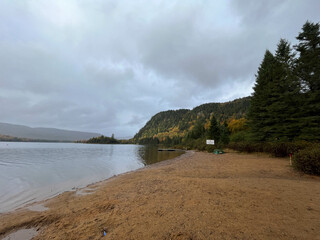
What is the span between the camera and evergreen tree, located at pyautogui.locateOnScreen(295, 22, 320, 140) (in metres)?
16.1

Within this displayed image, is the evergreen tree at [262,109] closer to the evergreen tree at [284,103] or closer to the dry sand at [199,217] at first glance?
the evergreen tree at [284,103]

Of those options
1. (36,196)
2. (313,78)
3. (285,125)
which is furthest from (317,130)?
(36,196)

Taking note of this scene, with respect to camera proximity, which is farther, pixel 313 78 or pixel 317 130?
pixel 313 78

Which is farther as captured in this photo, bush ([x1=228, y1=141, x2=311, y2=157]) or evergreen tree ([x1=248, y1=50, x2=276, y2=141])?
evergreen tree ([x1=248, y1=50, x2=276, y2=141])

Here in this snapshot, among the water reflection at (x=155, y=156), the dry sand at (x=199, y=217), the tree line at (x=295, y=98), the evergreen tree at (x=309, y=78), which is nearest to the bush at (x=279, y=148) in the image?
the tree line at (x=295, y=98)

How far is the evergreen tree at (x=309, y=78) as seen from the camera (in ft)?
53.0

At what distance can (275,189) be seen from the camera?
5762 mm

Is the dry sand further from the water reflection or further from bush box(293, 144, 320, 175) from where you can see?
the water reflection

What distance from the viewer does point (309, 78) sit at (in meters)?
17.2

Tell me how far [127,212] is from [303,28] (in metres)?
28.9

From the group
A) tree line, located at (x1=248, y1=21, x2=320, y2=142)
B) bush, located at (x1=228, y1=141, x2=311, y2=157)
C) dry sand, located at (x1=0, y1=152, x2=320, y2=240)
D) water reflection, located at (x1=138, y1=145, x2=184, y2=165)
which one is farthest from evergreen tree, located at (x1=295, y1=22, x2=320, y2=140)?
water reflection, located at (x1=138, y1=145, x2=184, y2=165)

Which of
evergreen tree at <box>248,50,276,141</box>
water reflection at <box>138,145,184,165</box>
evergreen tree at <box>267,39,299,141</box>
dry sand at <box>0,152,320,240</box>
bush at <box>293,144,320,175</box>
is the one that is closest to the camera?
dry sand at <box>0,152,320,240</box>

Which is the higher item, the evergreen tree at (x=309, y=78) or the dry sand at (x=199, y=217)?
the evergreen tree at (x=309, y=78)

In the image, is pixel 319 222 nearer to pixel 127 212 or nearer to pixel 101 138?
pixel 127 212
